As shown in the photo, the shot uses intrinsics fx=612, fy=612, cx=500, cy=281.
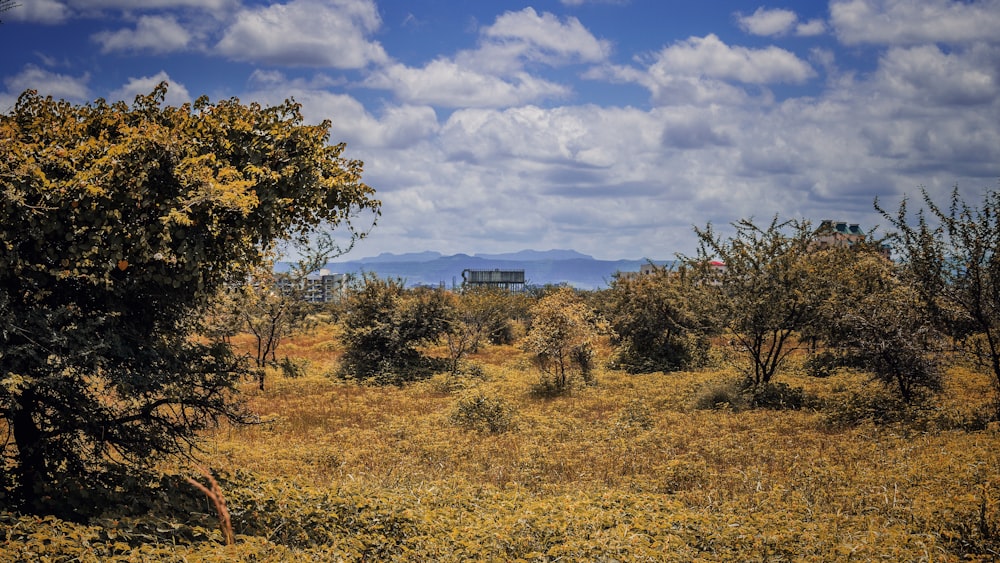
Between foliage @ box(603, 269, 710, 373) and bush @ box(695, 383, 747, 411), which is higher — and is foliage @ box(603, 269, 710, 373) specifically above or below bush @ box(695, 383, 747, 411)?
above

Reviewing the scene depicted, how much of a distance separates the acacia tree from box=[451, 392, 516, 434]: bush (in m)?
8.63

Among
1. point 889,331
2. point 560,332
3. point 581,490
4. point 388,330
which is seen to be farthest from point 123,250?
point 388,330

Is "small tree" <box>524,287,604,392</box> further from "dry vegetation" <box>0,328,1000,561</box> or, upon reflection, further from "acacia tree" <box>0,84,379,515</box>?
"acacia tree" <box>0,84,379,515</box>

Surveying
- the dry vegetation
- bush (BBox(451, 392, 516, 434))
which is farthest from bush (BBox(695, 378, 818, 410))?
bush (BBox(451, 392, 516, 434))

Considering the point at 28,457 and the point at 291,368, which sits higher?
the point at 28,457

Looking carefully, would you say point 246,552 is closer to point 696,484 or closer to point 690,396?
point 696,484

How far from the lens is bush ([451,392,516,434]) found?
16.6m

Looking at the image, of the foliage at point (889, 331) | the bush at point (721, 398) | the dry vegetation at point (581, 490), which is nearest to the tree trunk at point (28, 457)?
the dry vegetation at point (581, 490)

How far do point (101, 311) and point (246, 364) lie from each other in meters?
1.96

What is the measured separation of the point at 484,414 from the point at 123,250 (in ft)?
37.9

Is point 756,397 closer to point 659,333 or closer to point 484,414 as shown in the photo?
point 484,414

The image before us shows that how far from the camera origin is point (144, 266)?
25.3ft

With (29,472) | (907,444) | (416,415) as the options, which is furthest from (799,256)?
(29,472)

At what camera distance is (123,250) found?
7.35m
